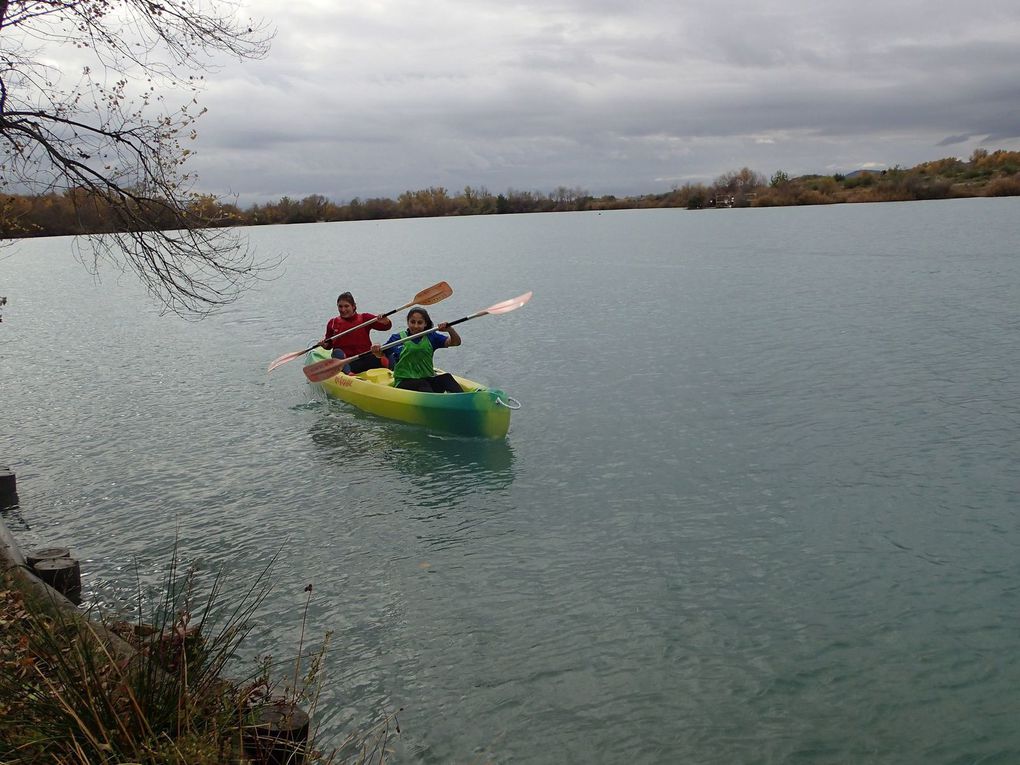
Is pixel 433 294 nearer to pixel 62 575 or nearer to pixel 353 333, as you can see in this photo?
pixel 353 333

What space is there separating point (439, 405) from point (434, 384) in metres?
0.67

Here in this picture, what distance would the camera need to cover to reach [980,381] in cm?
1211

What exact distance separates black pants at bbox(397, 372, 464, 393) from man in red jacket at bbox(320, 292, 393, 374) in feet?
4.69

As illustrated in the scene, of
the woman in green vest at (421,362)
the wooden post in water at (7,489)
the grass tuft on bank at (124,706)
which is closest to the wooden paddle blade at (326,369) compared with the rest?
the woman in green vest at (421,362)

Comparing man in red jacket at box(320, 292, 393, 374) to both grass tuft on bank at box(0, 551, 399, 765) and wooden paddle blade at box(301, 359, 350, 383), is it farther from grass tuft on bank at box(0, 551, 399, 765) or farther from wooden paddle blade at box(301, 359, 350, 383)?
grass tuft on bank at box(0, 551, 399, 765)

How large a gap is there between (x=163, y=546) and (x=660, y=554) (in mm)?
4189

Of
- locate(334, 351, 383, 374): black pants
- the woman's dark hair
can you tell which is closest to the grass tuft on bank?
the woman's dark hair

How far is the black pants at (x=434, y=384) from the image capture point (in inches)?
430

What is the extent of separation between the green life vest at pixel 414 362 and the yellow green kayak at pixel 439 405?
0.80 ft

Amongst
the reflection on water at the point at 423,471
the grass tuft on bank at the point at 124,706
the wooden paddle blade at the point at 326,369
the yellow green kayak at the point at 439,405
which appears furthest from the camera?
the wooden paddle blade at the point at 326,369

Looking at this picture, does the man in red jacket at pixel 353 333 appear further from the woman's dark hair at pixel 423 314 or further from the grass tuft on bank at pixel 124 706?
the grass tuft on bank at pixel 124 706

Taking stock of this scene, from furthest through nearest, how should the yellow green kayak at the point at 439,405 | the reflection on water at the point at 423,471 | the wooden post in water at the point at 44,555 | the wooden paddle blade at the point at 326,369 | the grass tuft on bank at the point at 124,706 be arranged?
1. the wooden paddle blade at the point at 326,369
2. the yellow green kayak at the point at 439,405
3. the reflection on water at the point at 423,471
4. the wooden post in water at the point at 44,555
5. the grass tuft on bank at the point at 124,706

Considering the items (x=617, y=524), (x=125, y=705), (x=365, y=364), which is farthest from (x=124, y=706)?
(x=365, y=364)

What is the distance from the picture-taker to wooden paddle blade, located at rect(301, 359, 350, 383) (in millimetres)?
12125
